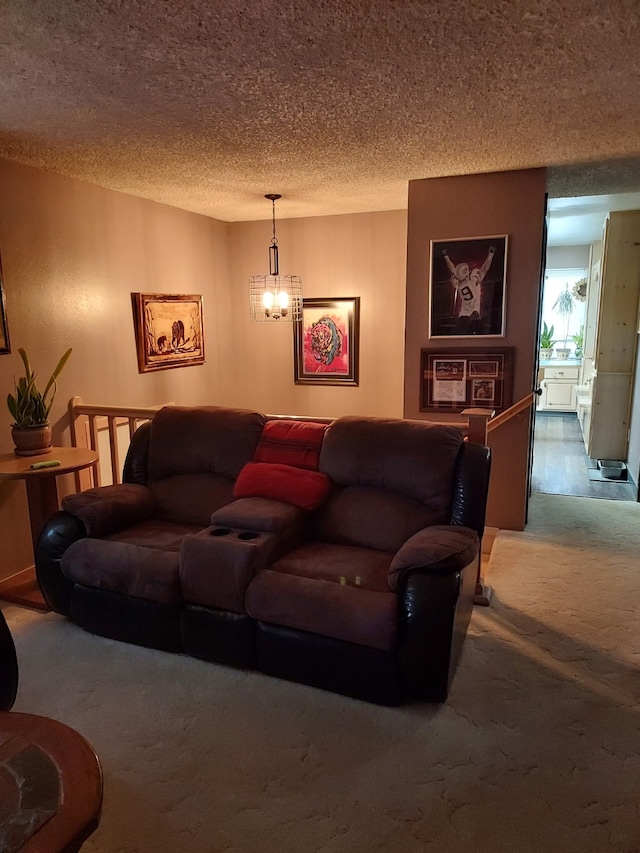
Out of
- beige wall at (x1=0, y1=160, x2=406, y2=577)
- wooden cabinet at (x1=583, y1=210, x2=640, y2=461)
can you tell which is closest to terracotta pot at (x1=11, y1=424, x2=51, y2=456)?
beige wall at (x1=0, y1=160, x2=406, y2=577)

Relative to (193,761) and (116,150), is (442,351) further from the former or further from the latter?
(193,761)

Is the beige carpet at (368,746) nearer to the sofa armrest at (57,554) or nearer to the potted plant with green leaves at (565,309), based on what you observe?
the sofa armrest at (57,554)

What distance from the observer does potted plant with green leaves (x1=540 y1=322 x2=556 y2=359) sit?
888cm

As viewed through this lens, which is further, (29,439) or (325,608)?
(29,439)

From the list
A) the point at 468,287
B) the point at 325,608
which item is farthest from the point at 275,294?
the point at 325,608

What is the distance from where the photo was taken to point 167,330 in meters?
4.69

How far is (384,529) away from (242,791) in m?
1.23

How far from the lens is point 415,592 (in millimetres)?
2156

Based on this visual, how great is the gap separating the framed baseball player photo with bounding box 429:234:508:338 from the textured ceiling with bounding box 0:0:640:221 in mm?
487

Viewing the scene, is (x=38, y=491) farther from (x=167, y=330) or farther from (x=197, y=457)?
(x=167, y=330)

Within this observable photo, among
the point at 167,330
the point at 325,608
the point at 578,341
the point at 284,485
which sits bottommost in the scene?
the point at 325,608

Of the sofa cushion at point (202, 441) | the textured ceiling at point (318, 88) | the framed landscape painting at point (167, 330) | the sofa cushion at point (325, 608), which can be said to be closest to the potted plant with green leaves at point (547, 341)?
the textured ceiling at point (318, 88)

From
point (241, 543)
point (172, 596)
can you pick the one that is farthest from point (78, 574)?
point (241, 543)

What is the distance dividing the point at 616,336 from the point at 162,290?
419 centimetres
